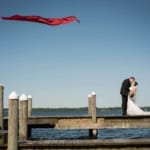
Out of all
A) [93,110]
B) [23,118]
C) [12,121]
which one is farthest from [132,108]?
[12,121]

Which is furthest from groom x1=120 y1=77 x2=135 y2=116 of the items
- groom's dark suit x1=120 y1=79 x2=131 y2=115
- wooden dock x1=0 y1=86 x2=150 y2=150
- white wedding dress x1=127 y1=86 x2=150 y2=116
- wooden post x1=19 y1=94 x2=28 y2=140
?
wooden post x1=19 y1=94 x2=28 y2=140

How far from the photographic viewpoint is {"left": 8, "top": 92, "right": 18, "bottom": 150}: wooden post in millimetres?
11000

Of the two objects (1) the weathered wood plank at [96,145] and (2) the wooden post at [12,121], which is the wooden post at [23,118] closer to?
(1) the weathered wood plank at [96,145]

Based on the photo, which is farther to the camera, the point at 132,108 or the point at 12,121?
the point at 132,108

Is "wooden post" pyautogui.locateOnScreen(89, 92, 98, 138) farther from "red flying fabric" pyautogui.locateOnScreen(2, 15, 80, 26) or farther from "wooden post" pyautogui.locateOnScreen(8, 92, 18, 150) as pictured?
"wooden post" pyautogui.locateOnScreen(8, 92, 18, 150)

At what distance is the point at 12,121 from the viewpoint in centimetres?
1099

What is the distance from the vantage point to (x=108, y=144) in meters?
11.4

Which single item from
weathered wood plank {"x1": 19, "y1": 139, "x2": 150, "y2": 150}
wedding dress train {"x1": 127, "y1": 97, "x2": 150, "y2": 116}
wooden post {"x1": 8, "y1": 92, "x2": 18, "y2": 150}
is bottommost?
weathered wood plank {"x1": 19, "y1": 139, "x2": 150, "y2": 150}

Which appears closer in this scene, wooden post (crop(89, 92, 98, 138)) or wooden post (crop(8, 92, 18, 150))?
wooden post (crop(8, 92, 18, 150))

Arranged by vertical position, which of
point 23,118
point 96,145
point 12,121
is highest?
point 23,118

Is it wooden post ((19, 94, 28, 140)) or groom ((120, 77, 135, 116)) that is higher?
groom ((120, 77, 135, 116))

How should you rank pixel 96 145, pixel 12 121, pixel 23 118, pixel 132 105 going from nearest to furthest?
pixel 12 121 < pixel 96 145 < pixel 23 118 < pixel 132 105

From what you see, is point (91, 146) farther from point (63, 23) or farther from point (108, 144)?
point (63, 23)

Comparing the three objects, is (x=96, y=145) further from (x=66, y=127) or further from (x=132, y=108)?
(x=132, y=108)
